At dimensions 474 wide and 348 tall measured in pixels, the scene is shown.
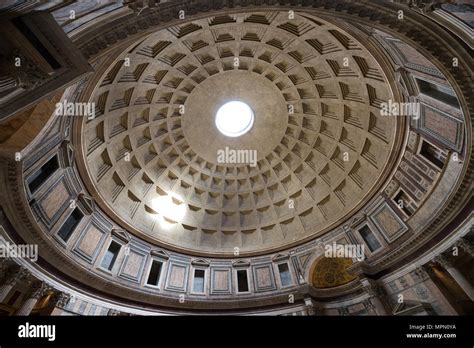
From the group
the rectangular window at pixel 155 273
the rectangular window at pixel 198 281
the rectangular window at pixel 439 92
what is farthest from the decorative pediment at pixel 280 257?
the rectangular window at pixel 439 92

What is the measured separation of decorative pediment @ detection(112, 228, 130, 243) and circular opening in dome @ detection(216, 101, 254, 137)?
1096 cm

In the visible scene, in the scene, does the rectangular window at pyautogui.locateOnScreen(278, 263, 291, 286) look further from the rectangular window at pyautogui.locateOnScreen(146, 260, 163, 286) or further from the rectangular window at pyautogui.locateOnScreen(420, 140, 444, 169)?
the rectangular window at pyautogui.locateOnScreen(420, 140, 444, 169)

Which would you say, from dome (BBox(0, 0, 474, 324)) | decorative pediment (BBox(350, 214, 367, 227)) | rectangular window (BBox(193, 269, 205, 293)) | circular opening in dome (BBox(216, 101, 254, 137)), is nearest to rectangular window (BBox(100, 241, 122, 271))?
dome (BBox(0, 0, 474, 324))

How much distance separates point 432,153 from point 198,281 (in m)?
16.5

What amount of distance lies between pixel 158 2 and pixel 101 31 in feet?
5.98

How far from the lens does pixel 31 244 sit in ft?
40.4

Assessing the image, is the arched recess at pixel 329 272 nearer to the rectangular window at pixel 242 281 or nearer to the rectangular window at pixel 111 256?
the rectangular window at pixel 242 281

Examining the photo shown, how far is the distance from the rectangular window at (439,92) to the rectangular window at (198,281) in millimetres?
17596

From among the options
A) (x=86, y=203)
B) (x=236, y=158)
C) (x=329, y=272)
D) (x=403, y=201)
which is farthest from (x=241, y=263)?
(x=403, y=201)

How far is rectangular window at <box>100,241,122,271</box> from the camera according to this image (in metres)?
17.4

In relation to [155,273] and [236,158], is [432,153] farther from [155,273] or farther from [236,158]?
[155,273]

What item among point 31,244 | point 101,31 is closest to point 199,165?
point 31,244

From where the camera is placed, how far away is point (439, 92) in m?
13.3
